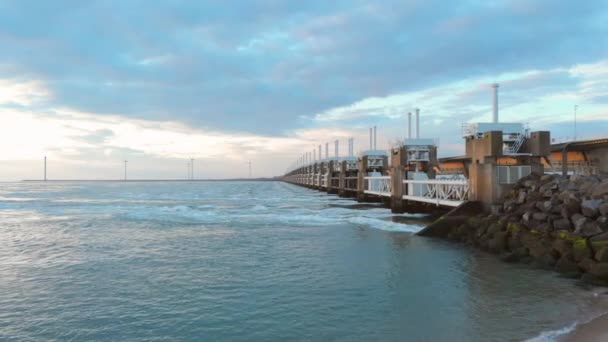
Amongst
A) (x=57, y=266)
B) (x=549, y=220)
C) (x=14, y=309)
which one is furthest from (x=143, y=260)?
(x=549, y=220)

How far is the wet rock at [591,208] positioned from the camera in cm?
1684

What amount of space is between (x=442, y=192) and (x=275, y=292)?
20648 mm

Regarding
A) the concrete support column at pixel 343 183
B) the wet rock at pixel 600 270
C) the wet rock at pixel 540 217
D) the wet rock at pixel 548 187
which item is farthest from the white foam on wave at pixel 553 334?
the concrete support column at pixel 343 183

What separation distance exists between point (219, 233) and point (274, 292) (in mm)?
13451

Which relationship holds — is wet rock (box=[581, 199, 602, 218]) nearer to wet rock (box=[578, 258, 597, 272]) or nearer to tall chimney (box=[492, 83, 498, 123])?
wet rock (box=[578, 258, 597, 272])

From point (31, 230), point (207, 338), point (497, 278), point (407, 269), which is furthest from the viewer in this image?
point (31, 230)

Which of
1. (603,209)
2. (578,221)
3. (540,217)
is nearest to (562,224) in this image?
(578,221)

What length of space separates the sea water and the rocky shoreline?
88 cm

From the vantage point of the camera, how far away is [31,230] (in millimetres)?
28094

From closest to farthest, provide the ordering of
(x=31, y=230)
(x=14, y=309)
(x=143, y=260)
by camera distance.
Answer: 1. (x=14, y=309)
2. (x=143, y=260)
3. (x=31, y=230)

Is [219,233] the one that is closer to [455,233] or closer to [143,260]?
[143,260]

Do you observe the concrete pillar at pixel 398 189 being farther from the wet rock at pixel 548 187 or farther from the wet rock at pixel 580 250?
the wet rock at pixel 580 250

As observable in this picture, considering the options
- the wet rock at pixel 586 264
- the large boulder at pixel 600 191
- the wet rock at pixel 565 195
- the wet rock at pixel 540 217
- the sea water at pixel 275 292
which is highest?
the large boulder at pixel 600 191

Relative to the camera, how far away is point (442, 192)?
30.6 metres
